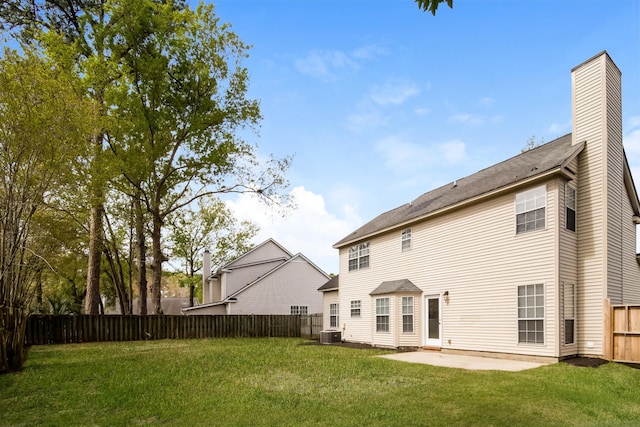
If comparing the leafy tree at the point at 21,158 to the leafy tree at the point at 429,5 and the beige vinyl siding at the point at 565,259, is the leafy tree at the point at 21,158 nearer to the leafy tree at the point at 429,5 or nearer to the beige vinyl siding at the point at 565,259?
the leafy tree at the point at 429,5

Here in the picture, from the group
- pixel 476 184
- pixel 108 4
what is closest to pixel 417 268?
pixel 476 184

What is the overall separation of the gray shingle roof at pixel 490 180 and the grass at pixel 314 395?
5003 mm

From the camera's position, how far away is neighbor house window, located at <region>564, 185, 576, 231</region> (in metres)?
11.1

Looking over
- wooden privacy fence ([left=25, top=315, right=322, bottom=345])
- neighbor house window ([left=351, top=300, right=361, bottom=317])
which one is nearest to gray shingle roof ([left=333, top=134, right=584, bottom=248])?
neighbor house window ([left=351, top=300, right=361, bottom=317])

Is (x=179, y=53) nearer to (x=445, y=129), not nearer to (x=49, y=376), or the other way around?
(x=445, y=129)

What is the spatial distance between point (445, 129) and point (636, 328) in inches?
347

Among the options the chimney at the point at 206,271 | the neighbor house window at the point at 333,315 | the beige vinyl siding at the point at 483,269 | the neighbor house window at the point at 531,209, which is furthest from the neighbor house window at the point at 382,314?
the chimney at the point at 206,271

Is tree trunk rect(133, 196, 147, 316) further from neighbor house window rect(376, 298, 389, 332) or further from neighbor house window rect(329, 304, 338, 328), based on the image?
neighbor house window rect(376, 298, 389, 332)

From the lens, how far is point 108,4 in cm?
1912

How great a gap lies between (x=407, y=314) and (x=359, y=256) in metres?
4.61

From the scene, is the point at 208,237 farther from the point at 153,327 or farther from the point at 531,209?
the point at 531,209

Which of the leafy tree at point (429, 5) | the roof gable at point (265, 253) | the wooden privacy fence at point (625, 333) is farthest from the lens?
the roof gable at point (265, 253)

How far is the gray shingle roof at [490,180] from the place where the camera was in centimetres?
1145

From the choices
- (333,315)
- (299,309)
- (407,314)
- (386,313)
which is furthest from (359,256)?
(299,309)
